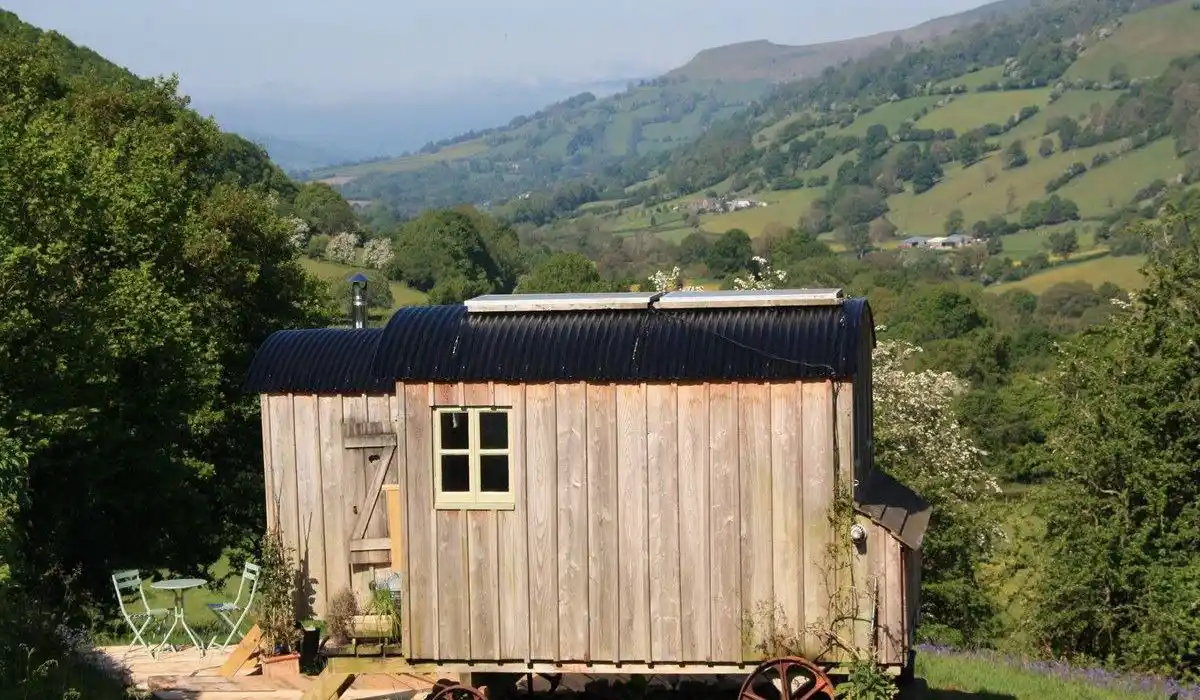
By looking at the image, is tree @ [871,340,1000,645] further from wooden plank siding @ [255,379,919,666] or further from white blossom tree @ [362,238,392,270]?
white blossom tree @ [362,238,392,270]

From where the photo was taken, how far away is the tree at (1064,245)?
601 ft

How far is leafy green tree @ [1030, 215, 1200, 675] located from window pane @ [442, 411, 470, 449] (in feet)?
47.6

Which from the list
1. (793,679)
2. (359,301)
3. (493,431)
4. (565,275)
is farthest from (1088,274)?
(493,431)

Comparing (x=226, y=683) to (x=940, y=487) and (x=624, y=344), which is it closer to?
(x=624, y=344)

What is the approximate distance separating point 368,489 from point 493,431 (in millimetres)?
2864

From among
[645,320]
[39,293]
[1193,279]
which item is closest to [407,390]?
[645,320]

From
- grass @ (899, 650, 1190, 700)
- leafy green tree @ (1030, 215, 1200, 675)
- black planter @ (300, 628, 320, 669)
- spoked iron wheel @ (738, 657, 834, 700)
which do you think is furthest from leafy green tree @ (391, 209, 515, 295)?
spoked iron wheel @ (738, 657, 834, 700)

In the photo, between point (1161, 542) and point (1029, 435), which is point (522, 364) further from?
point (1029, 435)

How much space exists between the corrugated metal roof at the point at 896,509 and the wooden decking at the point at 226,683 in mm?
5318

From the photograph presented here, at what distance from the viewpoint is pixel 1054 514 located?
79.3 feet

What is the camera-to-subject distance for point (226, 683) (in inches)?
570

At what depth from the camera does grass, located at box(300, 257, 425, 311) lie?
3196 inches

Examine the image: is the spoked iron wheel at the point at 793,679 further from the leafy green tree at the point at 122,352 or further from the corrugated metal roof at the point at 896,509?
the leafy green tree at the point at 122,352

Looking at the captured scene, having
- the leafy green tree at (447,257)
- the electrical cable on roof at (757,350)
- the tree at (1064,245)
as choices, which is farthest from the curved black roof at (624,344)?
the tree at (1064,245)
